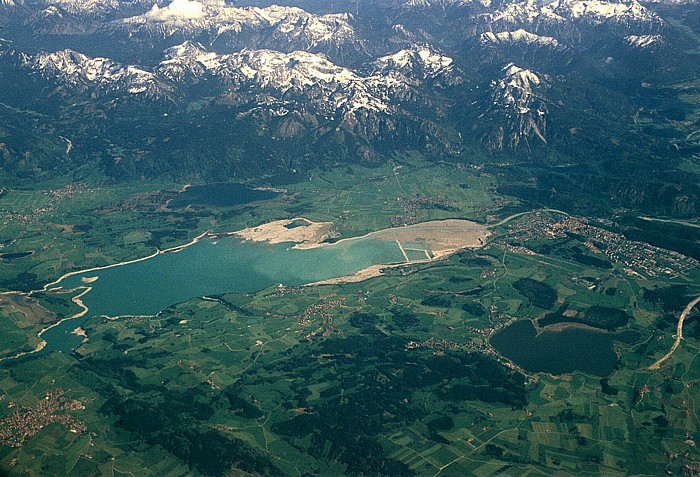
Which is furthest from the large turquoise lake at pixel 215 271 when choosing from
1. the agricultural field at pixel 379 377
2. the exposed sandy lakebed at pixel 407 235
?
the agricultural field at pixel 379 377

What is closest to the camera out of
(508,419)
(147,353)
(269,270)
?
(508,419)

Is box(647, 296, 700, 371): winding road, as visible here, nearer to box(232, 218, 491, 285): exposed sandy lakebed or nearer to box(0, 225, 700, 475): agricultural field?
box(0, 225, 700, 475): agricultural field

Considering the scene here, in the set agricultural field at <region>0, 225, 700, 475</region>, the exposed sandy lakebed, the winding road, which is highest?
the exposed sandy lakebed

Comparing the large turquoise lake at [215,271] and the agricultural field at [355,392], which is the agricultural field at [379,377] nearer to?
the agricultural field at [355,392]

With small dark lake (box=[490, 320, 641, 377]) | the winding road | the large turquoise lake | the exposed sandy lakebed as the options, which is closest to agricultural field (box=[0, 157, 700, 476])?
small dark lake (box=[490, 320, 641, 377])

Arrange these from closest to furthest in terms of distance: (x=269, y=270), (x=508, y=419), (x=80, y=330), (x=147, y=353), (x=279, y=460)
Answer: (x=279, y=460)
(x=508, y=419)
(x=147, y=353)
(x=80, y=330)
(x=269, y=270)

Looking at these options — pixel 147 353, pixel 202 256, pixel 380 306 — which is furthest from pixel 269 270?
pixel 147 353

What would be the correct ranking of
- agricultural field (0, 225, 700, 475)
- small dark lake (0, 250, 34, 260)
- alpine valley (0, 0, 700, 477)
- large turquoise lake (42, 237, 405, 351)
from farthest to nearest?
1. small dark lake (0, 250, 34, 260)
2. large turquoise lake (42, 237, 405, 351)
3. alpine valley (0, 0, 700, 477)
4. agricultural field (0, 225, 700, 475)

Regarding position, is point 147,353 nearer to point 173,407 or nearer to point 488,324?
point 173,407
